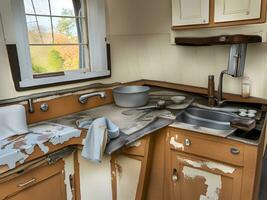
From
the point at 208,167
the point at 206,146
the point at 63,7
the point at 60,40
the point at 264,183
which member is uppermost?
the point at 63,7

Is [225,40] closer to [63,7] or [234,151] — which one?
[234,151]

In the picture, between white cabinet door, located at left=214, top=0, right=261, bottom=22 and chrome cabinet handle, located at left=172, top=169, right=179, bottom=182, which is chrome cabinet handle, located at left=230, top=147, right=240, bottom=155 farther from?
white cabinet door, located at left=214, top=0, right=261, bottom=22

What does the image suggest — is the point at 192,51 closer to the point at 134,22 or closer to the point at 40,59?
the point at 134,22

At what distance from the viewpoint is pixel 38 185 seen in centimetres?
129

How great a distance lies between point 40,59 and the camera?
5.63 feet

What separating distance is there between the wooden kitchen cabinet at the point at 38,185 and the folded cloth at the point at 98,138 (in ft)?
0.80

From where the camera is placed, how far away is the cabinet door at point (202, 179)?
4.25 feet

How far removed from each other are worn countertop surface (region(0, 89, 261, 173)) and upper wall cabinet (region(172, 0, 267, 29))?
0.64 metres

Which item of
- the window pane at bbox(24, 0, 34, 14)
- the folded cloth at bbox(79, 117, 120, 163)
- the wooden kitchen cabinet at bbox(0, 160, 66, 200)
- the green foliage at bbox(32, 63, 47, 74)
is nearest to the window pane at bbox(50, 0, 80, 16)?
the window pane at bbox(24, 0, 34, 14)

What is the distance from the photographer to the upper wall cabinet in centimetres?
154

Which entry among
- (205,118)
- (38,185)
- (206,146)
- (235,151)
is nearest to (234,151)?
(235,151)

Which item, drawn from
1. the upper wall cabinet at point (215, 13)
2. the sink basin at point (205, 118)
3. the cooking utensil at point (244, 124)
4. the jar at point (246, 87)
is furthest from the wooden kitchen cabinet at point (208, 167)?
A: the upper wall cabinet at point (215, 13)

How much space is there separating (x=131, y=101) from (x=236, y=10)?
3.05 ft

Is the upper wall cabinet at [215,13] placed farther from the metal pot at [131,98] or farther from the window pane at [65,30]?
the window pane at [65,30]
